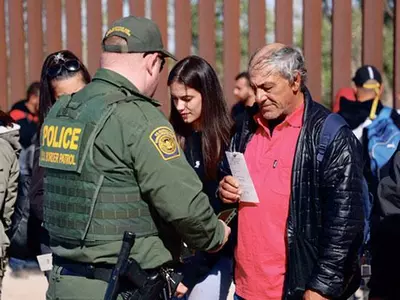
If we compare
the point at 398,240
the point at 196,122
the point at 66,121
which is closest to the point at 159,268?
the point at 66,121

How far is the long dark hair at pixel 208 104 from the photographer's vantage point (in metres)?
A: 4.46

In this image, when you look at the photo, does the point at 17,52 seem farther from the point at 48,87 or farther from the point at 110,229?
the point at 110,229

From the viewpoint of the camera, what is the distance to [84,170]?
327 centimetres

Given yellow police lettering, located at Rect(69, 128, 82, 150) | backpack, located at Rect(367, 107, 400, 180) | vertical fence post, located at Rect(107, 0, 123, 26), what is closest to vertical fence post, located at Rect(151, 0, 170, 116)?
vertical fence post, located at Rect(107, 0, 123, 26)

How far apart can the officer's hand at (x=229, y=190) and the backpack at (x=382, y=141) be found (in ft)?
6.08

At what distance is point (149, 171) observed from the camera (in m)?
3.21

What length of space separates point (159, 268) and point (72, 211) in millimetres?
438

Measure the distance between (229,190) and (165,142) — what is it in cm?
72

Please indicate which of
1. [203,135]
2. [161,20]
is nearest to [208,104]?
[203,135]

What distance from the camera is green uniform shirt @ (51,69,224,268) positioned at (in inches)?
127

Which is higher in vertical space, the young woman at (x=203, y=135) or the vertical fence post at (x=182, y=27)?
the vertical fence post at (x=182, y=27)

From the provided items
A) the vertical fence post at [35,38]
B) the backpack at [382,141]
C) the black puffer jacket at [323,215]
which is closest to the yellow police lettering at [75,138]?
the black puffer jacket at [323,215]

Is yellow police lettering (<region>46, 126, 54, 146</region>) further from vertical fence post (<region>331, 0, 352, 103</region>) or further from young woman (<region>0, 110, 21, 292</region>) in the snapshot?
vertical fence post (<region>331, 0, 352, 103</region>)

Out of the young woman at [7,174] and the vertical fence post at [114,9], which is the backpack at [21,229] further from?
the vertical fence post at [114,9]
